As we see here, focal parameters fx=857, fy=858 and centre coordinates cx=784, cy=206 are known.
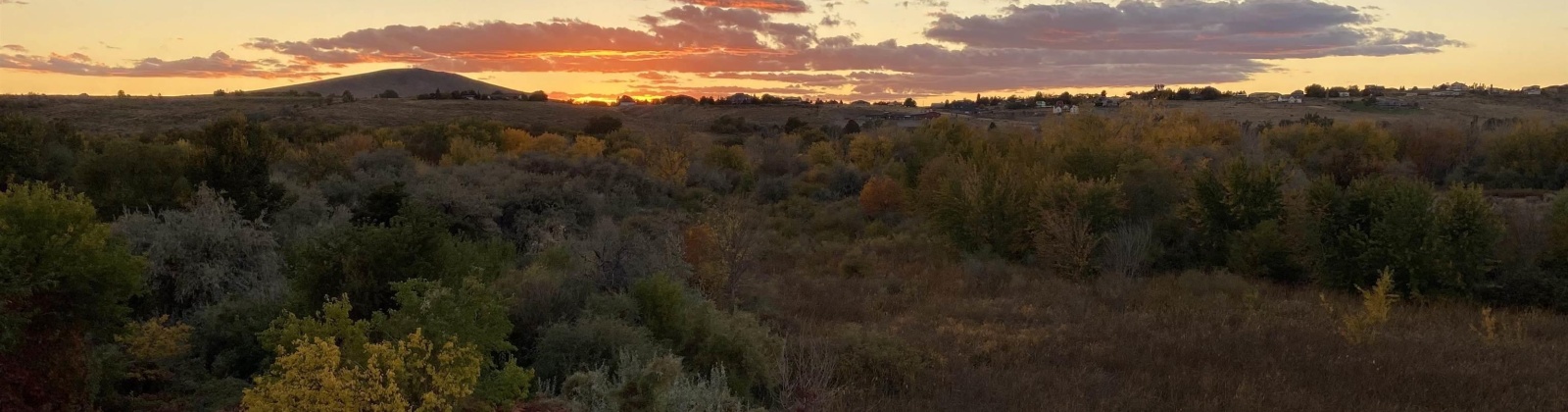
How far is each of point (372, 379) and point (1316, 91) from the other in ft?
319

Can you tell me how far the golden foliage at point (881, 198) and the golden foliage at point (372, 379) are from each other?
23.0 m

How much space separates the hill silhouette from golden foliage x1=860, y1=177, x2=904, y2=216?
76.7m

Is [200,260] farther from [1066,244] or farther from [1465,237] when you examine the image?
[1465,237]

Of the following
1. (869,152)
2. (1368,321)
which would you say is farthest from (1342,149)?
(1368,321)

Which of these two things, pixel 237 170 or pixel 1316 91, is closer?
pixel 237 170

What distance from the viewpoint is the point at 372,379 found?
487 centimetres

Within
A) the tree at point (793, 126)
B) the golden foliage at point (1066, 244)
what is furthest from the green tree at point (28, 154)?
the tree at point (793, 126)

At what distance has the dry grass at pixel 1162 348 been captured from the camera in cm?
891

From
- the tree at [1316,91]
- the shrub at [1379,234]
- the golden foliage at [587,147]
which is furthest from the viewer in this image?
the tree at [1316,91]

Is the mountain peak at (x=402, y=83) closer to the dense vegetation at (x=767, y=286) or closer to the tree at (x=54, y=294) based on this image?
the dense vegetation at (x=767, y=286)

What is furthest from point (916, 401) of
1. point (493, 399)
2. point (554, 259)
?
point (554, 259)

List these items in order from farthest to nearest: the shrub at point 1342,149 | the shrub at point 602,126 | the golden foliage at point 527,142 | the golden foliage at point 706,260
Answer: the shrub at point 602,126 → the golden foliage at point 527,142 → the shrub at point 1342,149 → the golden foliage at point 706,260

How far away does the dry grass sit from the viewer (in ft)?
29.2

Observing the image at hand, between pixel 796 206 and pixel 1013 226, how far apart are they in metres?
10.2
